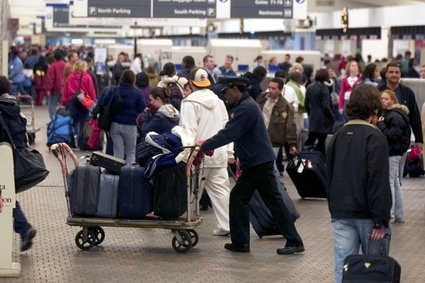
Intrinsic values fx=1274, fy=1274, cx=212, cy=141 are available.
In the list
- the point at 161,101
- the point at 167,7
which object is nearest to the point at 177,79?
the point at 161,101

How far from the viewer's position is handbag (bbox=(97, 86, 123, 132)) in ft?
57.0

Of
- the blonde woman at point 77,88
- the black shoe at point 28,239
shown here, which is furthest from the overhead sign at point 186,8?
the black shoe at point 28,239

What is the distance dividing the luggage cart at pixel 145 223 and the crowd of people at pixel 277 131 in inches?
14.3

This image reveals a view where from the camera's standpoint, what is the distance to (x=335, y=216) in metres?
8.77

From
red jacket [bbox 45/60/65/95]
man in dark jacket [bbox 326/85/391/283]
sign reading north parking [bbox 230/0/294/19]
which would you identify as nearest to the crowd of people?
man in dark jacket [bbox 326/85/391/283]

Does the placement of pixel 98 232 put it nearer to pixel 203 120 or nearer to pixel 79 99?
pixel 203 120

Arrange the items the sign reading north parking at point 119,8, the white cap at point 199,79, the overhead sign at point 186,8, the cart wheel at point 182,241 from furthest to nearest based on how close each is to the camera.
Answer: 1. the overhead sign at point 186,8
2. the sign reading north parking at point 119,8
3. the white cap at point 199,79
4. the cart wheel at point 182,241

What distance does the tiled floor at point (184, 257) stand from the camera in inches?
435

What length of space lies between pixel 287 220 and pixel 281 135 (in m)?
5.79

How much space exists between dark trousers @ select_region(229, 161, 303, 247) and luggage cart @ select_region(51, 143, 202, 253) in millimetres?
378

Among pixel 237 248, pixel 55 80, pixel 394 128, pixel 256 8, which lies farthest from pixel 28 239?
pixel 55 80

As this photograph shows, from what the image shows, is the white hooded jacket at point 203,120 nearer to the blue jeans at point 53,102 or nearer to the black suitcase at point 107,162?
the black suitcase at point 107,162

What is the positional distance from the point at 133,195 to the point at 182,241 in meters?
0.69

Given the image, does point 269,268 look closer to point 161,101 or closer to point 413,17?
point 161,101
